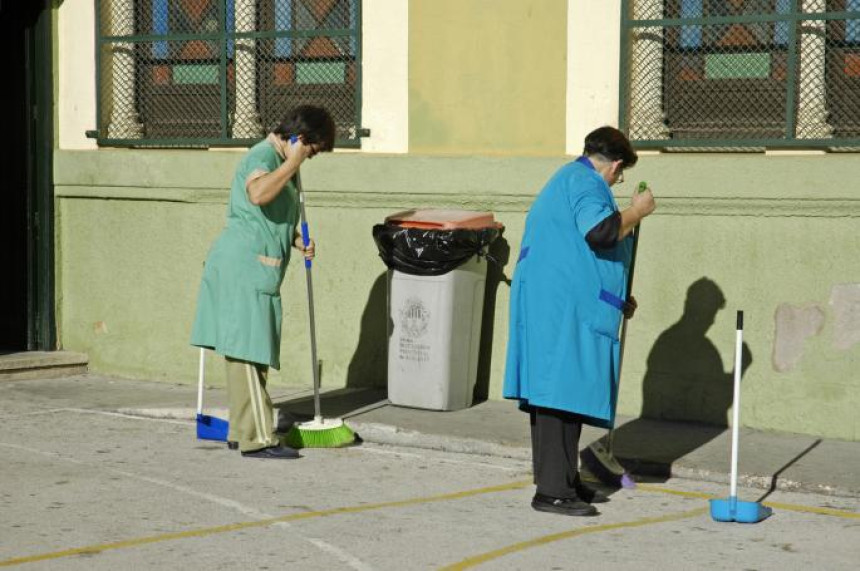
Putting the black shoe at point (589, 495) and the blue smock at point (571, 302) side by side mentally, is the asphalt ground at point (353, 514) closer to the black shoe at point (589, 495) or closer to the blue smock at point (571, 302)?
the black shoe at point (589, 495)

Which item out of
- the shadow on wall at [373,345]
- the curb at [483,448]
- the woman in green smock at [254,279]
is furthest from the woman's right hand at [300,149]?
the shadow on wall at [373,345]

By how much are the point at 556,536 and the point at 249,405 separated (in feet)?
7.95

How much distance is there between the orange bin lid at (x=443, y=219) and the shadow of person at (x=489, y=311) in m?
0.23

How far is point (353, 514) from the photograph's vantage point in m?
7.59

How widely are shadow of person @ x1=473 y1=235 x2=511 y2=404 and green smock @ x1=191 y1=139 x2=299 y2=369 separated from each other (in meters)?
2.27

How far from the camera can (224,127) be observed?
12117 millimetres

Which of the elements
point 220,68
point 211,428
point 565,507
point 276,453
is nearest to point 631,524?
point 565,507

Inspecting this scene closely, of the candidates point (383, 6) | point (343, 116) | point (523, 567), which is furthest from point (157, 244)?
point (523, 567)

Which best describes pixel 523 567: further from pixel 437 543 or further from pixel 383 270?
pixel 383 270

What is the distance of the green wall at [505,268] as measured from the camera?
9688 millimetres

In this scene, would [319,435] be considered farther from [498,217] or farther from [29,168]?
[29,168]

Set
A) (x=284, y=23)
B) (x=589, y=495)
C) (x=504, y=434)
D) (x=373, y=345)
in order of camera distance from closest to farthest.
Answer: (x=589, y=495)
(x=504, y=434)
(x=373, y=345)
(x=284, y=23)

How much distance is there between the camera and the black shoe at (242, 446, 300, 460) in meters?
8.95

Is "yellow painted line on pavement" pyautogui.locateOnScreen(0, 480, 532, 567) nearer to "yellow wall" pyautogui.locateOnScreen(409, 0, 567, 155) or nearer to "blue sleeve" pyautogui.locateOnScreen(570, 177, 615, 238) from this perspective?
"blue sleeve" pyautogui.locateOnScreen(570, 177, 615, 238)
